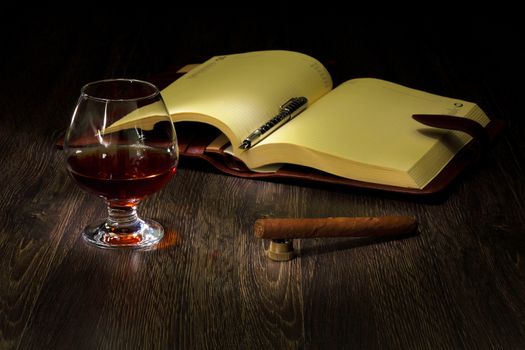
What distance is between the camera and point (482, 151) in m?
1.60

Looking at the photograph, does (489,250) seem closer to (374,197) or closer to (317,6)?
(374,197)


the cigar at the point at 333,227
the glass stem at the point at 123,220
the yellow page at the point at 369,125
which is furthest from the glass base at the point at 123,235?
the yellow page at the point at 369,125

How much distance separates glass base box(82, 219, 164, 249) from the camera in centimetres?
131

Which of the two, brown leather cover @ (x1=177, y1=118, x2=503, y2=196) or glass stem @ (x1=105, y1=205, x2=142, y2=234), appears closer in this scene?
glass stem @ (x1=105, y1=205, x2=142, y2=234)

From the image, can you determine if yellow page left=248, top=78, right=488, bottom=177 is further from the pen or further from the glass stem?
the glass stem

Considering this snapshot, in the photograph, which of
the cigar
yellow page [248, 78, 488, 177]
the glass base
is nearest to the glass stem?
the glass base

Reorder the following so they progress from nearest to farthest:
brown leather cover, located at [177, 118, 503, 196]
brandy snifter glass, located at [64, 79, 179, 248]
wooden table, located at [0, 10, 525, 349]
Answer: wooden table, located at [0, 10, 525, 349] < brandy snifter glass, located at [64, 79, 179, 248] < brown leather cover, located at [177, 118, 503, 196]

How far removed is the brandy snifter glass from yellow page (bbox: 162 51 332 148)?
292 millimetres

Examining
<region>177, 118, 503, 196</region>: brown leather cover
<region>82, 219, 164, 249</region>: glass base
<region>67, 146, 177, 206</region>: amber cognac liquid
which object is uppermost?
<region>67, 146, 177, 206</region>: amber cognac liquid

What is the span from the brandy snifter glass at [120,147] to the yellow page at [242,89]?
292mm

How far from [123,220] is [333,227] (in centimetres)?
29

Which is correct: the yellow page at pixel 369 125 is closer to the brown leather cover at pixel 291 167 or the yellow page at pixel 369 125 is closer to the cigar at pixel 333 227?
the brown leather cover at pixel 291 167

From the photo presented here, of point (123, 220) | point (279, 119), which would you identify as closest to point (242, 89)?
point (279, 119)

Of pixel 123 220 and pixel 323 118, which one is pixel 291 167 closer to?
pixel 323 118
